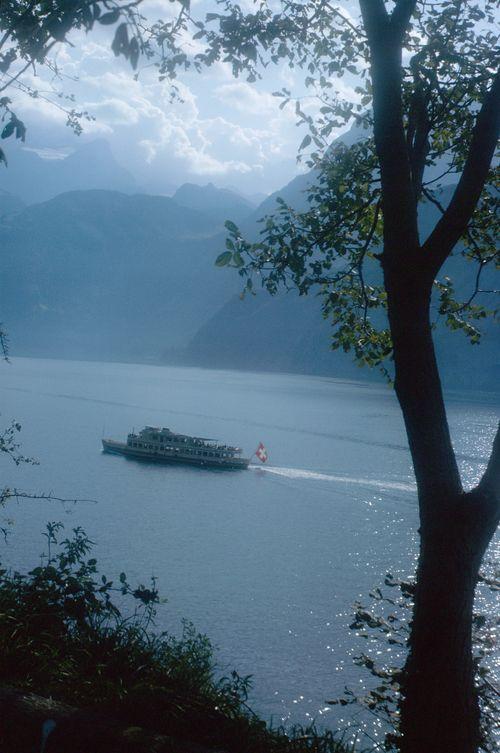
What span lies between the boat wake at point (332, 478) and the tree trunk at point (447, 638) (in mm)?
44148

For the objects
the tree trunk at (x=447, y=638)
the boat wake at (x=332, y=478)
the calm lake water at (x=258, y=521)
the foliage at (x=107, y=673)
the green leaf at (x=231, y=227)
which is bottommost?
the calm lake water at (x=258, y=521)

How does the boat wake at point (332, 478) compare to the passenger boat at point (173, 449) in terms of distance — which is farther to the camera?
the passenger boat at point (173, 449)

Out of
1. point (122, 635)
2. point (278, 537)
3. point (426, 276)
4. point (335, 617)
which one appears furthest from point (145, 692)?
point (278, 537)

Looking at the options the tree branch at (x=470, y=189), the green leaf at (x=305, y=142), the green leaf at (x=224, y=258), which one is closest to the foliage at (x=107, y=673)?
the green leaf at (x=224, y=258)

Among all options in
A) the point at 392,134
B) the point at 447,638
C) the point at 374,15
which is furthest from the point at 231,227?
the point at 447,638

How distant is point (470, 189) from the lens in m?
3.89

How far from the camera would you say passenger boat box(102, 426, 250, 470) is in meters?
56.0

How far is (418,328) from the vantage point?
3941mm

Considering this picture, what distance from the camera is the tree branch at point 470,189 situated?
3.87 m

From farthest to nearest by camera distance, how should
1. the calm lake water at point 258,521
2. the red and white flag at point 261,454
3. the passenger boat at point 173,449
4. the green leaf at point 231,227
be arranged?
the passenger boat at point 173,449
the red and white flag at point 261,454
the calm lake water at point 258,521
the green leaf at point 231,227

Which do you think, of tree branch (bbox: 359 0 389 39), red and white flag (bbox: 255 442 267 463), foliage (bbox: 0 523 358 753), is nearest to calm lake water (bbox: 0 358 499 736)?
red and white flag (bbox: 255 442 267 463)

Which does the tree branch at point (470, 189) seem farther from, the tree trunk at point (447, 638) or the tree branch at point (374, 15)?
the tree trunk at point (447, 638)

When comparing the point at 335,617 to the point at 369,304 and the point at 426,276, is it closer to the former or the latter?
the point at 369,304

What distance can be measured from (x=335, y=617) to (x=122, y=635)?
20.2 m
